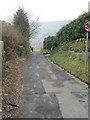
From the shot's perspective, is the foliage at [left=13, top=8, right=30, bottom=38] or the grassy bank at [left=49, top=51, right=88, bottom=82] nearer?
the grassy bank at [left=49, top=51, right=88, bottom=82]

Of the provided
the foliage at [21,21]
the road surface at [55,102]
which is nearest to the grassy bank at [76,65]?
the road surface at [55,102]

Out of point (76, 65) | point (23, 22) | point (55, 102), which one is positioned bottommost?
point (55, 102)

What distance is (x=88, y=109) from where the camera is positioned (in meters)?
4.64

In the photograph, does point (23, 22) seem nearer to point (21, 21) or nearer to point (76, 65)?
point (21, 21)

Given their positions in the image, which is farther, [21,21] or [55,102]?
[21,21]

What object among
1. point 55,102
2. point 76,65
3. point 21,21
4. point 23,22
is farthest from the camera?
point 23,22

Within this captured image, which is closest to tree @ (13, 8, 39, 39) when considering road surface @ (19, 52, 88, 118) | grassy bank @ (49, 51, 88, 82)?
grassy bank @ (49, 51, 88, 82)

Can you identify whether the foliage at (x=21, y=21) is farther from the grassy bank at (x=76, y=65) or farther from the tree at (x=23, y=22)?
the grassy bank at (x=76, y=65)

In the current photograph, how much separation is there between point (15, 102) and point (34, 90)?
1494 millimetres

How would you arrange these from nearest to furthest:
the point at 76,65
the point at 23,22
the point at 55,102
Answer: the point at 55,102 < the point at 76,65 < the point at 23,22

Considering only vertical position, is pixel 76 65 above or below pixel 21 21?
below

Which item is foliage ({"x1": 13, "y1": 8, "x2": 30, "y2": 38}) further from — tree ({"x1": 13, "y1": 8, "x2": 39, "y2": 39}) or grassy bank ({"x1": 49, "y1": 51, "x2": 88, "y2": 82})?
grassy bank ({"x1": 49, "y1": 51, "x2": 88, "y2": 82})

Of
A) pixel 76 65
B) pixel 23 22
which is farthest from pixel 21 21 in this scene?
pixel 76 65

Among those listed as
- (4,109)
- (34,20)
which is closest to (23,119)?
(4,109)
